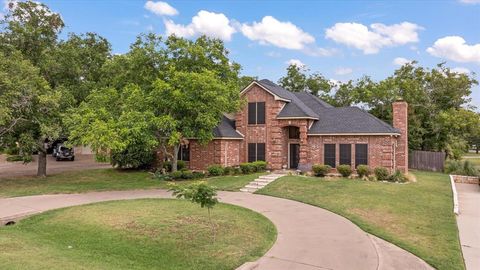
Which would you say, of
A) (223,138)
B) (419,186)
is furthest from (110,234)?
(419,186)

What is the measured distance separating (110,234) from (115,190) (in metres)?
8.84

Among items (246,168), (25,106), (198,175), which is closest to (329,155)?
(246,168)

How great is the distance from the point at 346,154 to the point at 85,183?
51.7 ft

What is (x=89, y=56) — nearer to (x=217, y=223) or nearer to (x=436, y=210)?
(x=217, y=223)

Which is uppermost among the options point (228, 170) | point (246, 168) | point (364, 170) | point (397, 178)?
point (364, 170)

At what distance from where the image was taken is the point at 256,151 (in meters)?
24.3

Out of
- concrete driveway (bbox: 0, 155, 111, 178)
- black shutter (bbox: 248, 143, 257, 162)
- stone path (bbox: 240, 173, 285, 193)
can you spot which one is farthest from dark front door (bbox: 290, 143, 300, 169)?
concrete driveway (bbox: 0, 155, 111, 178)

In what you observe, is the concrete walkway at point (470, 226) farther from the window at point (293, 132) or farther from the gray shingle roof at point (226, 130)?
the gray shingle roof at point (226, 130)

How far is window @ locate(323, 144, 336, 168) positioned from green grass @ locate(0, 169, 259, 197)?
5.10m

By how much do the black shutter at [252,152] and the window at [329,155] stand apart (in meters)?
4.75

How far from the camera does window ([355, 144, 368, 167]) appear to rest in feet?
70.5

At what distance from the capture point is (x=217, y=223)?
10.4 metres

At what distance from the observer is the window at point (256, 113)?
2422 cm

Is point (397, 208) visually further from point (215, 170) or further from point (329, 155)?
point (215, 170)
